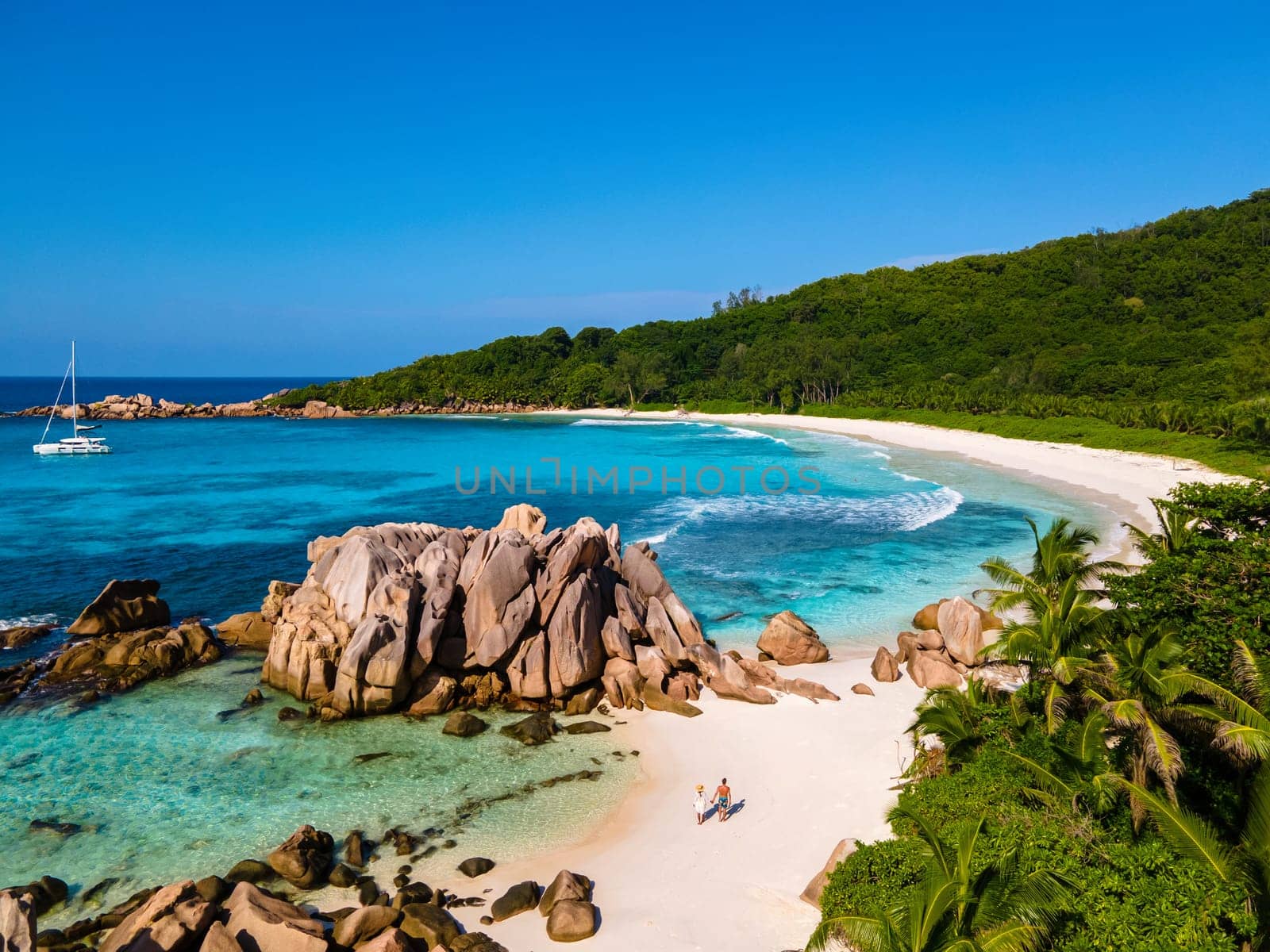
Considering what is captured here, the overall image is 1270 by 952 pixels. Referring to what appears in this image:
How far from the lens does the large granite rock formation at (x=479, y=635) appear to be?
21125 mm

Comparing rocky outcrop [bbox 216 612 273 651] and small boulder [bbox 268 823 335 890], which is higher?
rocky outcrop [bbox 216 612 273 651]

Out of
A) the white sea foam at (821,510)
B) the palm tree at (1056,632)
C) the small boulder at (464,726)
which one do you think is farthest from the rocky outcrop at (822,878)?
the white sea foam at (821,510)

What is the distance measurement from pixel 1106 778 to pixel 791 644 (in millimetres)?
12481

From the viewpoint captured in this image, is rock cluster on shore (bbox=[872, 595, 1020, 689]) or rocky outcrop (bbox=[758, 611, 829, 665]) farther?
rocky outcrop (bbox=[758, 611, 829, 665])

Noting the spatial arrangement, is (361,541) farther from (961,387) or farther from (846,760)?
(961,387)

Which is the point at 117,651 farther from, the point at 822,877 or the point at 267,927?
the point at 822,877

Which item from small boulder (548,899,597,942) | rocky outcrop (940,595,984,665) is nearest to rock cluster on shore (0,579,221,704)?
small boulder (548,899,597,942)

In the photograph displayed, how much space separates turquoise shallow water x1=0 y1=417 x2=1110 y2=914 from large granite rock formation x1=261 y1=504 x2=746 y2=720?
4.83 feet

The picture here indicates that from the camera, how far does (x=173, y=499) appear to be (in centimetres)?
5409

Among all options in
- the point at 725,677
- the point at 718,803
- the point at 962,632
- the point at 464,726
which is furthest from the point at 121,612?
the point at 962,632

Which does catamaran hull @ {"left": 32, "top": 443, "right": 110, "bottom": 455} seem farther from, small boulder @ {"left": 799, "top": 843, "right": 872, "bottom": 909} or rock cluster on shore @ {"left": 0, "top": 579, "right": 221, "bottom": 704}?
small boulder @ {"left": 799, "top": 843, "right": 872, "bottom": 909}

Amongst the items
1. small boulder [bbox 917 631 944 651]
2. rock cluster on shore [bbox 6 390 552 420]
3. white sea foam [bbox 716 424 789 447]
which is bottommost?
small boulder [bbox 917 631 944 651]

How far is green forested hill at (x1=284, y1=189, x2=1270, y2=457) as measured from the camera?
84.5 m

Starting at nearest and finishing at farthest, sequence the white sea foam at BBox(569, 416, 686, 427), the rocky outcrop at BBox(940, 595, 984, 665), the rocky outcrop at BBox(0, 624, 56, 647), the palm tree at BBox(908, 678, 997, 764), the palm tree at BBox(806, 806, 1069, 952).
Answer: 1. the palm tree at BBox(806, 806, 1069, 952)
2. the palm tree at BBox(908, 678, 997, 764)
3. the rocky outcrop at BBox(940, 595, 984, 665)
4. the rocky outcrop at BBox(0, 624, 56, 647)
5. the white sea foam at BBox(569, 416, 686, 427)
